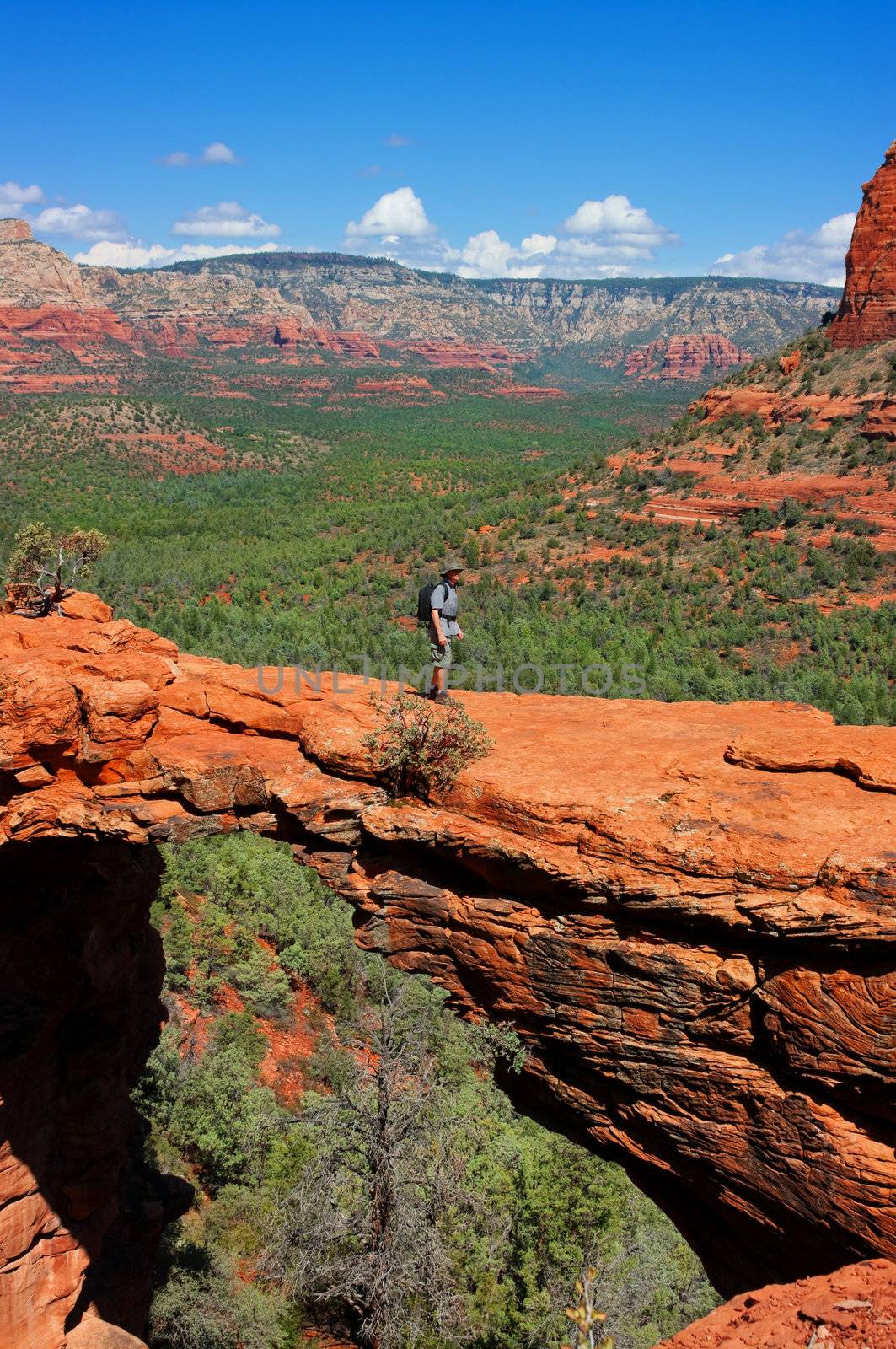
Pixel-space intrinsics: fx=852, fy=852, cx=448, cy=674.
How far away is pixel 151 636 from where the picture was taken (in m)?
9.68

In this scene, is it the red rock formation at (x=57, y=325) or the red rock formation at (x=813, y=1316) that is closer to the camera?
the red rock formation at (x=813, y=1316)

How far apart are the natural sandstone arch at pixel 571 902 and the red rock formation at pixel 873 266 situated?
1784 inches

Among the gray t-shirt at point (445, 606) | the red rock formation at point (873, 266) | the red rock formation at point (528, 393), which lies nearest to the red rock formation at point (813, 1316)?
the gray t-shirt at point (445, 606)

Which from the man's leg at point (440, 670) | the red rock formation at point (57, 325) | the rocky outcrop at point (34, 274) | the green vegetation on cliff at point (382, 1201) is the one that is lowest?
the green vegetation on cliff at point (382, 1201)

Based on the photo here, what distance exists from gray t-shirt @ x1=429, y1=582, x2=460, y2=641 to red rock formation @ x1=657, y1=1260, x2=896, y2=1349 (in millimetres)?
6121

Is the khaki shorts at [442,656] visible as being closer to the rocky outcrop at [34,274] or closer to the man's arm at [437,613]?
the man's arm at [437,613]

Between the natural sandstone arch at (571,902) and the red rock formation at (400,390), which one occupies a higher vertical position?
the red rock formation at (400,390)

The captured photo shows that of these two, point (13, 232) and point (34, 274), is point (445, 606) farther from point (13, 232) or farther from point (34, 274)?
point (13, 232)

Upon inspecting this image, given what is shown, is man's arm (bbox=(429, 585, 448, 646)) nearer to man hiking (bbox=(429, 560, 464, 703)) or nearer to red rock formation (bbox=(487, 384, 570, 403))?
man hiking (bbox=(429, 560, 464, 703))

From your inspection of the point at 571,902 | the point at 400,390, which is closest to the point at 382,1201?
the point at 571,902

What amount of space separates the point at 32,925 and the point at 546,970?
5.84 m

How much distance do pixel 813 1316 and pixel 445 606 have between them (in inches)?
254

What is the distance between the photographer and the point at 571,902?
23.0 feet

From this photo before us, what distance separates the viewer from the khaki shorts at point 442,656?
8.99 m
